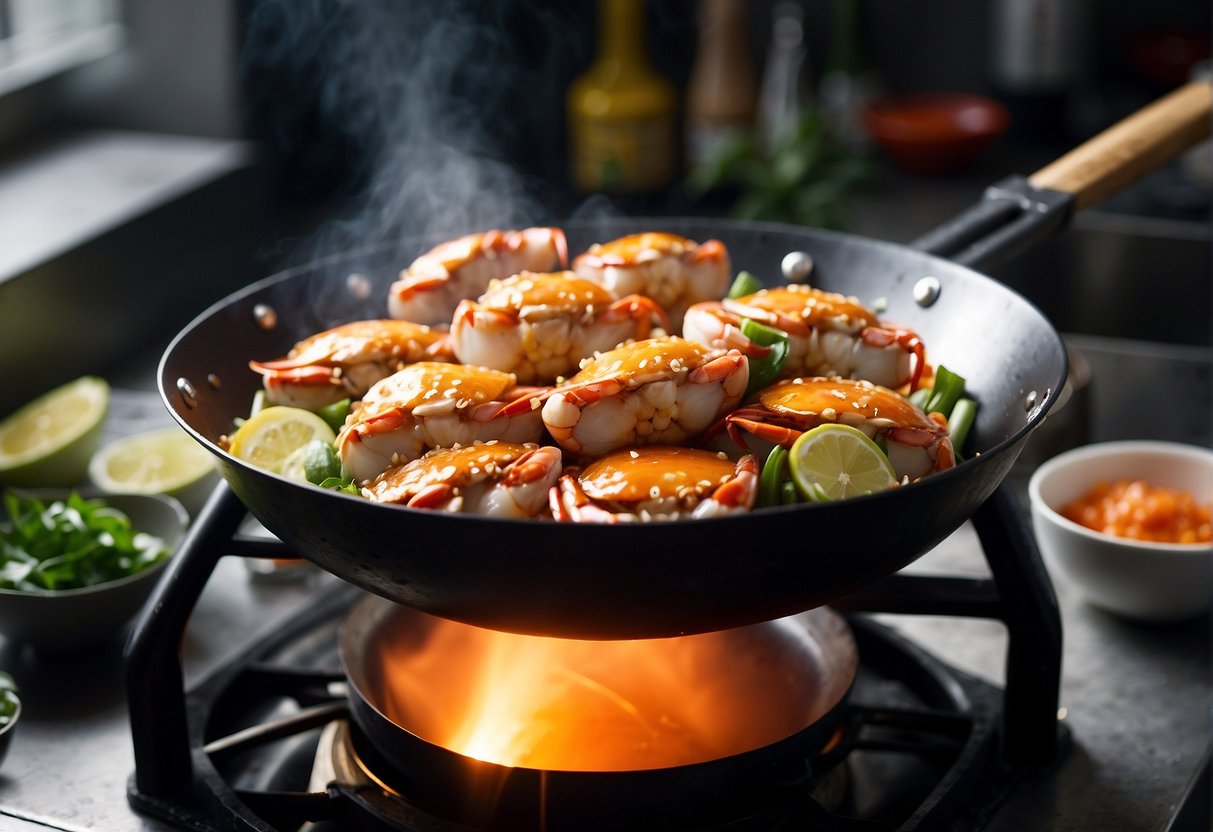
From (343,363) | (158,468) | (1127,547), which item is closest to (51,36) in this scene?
(158,468)

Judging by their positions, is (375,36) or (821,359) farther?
(375,36)

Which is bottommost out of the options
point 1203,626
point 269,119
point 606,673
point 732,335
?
point 1203,626

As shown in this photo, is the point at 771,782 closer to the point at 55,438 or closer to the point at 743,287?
the point at 743,287

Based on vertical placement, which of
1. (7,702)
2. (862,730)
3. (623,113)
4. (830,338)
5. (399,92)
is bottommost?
(862,730)

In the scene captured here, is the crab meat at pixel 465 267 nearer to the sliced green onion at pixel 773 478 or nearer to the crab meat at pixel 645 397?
the crab meat at pixel 645 397

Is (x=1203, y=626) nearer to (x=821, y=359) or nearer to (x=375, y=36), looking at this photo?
(x=821, y=359)

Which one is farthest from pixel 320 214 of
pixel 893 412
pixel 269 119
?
pixel 893 412

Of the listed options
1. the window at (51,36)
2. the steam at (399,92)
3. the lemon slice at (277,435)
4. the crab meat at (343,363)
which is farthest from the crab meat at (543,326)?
the window at (51,36)
